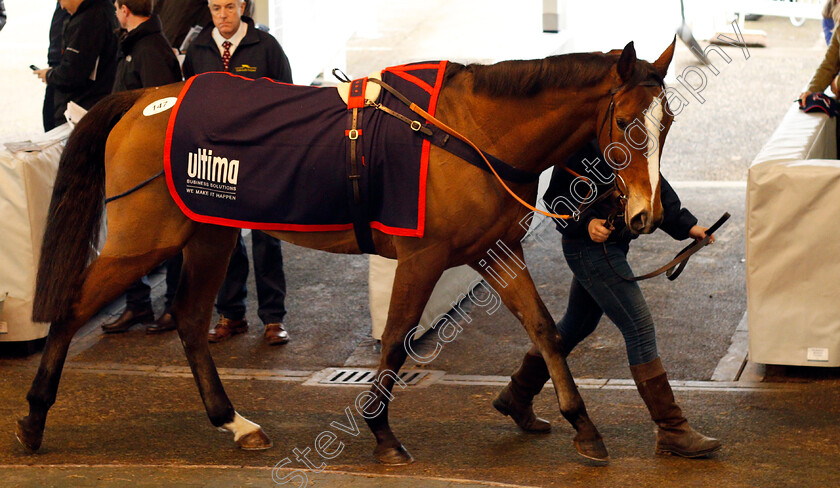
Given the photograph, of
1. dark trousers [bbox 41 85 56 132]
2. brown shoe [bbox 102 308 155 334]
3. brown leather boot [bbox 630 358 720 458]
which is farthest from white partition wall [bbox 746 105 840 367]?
dark trousers [bbox 41 85 56 132]

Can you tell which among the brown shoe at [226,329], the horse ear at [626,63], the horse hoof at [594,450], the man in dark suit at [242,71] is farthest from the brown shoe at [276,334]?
the horse ear at [626,63]

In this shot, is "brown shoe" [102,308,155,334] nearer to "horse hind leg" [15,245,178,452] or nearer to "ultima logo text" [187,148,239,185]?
"horse hind leg" [15,245,178,452]

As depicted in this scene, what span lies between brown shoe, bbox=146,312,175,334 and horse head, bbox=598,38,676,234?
12.1ft

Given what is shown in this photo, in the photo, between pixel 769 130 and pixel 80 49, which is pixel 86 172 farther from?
pixel 769 130

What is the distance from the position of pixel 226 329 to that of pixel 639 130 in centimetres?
355

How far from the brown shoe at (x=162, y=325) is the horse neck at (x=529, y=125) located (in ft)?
10.2

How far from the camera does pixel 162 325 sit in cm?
665

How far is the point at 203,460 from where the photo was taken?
4.70m

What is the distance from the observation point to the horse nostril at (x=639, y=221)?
3.90 m

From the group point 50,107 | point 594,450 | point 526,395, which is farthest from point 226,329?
point 594,450

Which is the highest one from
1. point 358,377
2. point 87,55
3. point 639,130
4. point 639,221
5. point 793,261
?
point 639,130

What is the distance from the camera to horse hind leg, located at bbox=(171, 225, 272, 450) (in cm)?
495

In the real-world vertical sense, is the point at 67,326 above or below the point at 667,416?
above

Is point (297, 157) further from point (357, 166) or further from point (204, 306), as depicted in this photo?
point (204, 306)
